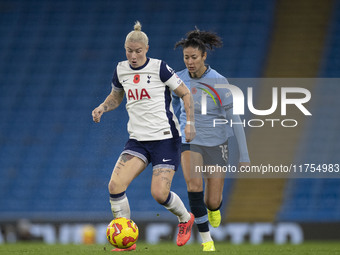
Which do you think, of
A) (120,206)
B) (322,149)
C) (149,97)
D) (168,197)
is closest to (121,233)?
(120,206)

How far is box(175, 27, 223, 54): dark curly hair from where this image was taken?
704 cm

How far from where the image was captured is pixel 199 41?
7062mm

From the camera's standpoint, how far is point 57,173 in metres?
13.6

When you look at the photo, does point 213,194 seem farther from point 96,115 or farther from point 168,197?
point 96,115

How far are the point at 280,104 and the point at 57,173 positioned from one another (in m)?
4.43

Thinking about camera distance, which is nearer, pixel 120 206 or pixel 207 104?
pixel 120 206

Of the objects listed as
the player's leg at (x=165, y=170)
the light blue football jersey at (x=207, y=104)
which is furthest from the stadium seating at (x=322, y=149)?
the player's leg at (x=165, y=170)

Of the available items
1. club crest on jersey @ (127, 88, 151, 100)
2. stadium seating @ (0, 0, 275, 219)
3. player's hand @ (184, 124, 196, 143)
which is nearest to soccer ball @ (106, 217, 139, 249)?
player's hand @ (184, 124, 196, 143)

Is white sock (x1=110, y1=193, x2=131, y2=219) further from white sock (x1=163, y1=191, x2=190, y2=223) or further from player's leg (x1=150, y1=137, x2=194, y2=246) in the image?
white sock (x1=163, y1=191, x2=190, y2=223)

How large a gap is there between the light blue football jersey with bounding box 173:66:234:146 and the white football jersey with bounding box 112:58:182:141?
681mm

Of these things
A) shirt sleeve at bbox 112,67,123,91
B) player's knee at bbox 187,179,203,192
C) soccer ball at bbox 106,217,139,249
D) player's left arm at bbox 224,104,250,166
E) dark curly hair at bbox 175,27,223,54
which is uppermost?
dark curly hair at bbox 175,27,223,54

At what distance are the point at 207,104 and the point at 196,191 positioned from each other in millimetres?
863

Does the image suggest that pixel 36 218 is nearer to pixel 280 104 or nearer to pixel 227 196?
pixel 227 196

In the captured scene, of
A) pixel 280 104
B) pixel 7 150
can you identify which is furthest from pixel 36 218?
pixel 280 104
